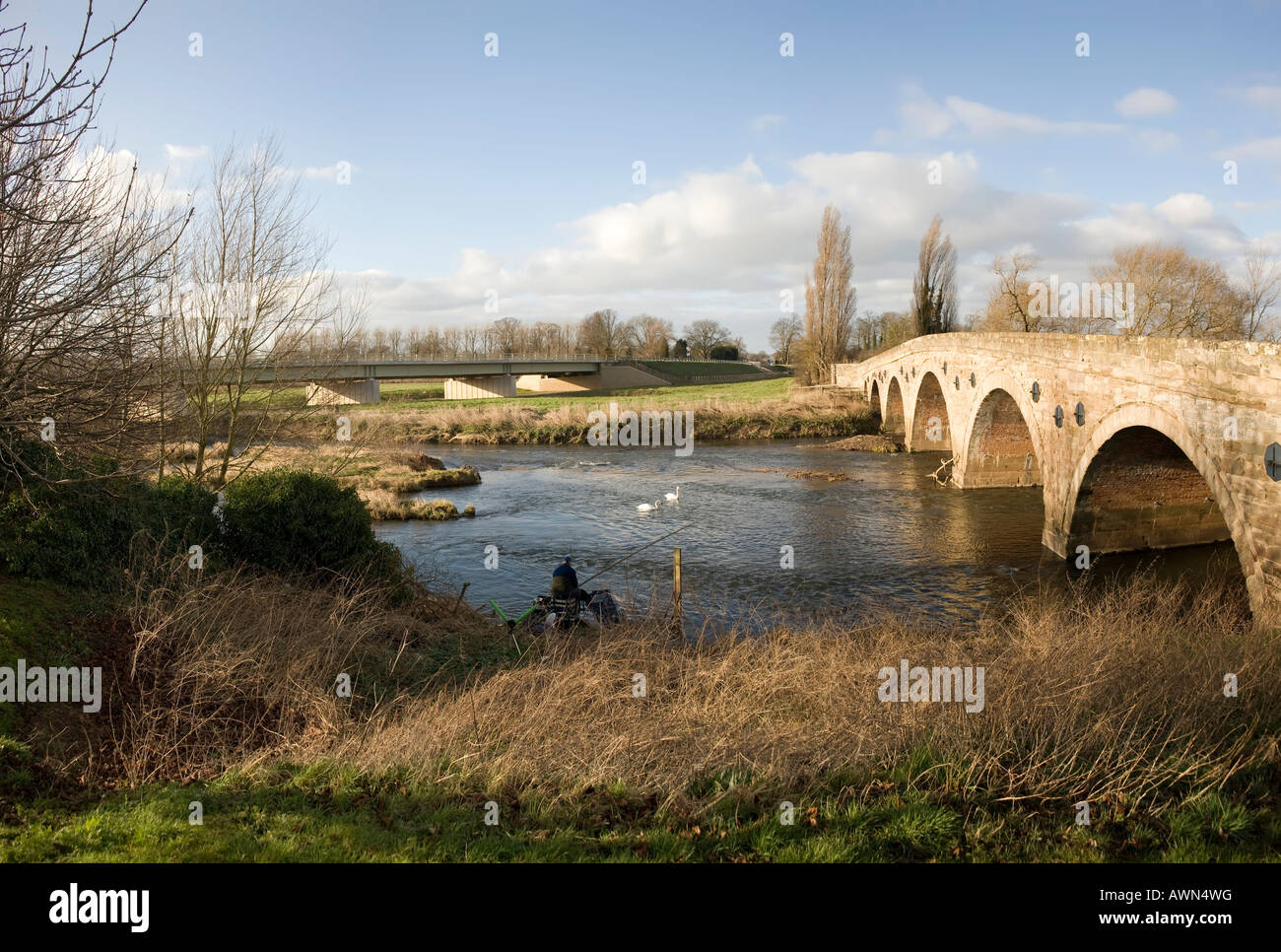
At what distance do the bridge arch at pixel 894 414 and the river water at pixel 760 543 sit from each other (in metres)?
10.3

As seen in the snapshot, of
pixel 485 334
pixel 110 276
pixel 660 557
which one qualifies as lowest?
pixel 660 557

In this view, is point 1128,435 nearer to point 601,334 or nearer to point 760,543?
point 760,543

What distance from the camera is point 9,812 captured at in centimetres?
541

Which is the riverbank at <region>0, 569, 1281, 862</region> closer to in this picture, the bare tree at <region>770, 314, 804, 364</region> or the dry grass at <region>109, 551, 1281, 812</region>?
the dry grass at <region>109, 551, 1281, 812</region>

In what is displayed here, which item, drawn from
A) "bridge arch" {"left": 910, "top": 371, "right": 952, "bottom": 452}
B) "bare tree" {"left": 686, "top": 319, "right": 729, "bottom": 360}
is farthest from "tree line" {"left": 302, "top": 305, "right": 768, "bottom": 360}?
"bridge arch" {"left": 910, "top": 371, "right": 952, "bottom": 452}

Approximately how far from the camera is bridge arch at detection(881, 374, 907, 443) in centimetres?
4356

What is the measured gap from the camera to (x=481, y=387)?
73125mm

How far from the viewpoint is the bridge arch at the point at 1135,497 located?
16438 mm

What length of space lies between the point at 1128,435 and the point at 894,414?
1226 inches

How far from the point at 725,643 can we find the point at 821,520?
13520 millimetres

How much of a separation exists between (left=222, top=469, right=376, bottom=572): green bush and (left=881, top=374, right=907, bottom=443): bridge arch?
34931mm

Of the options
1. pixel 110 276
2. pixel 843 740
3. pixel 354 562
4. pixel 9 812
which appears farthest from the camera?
pixel 354 562
